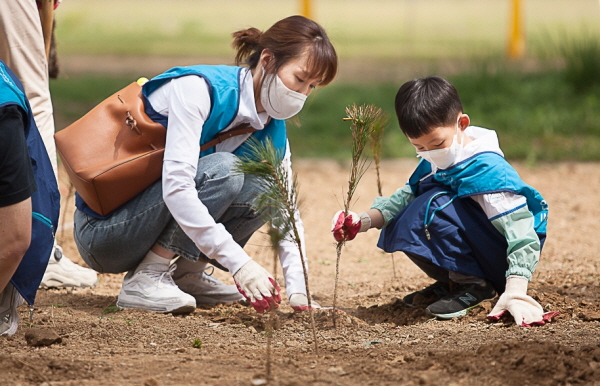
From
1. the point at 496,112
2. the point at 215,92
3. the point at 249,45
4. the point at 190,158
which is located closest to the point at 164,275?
the point at 190,158

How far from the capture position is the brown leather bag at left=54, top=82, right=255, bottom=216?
8.90 ft

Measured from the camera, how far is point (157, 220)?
2.81 m

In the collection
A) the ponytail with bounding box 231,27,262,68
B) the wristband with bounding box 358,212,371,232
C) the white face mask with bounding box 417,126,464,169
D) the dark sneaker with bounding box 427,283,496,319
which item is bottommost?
the dark sneaker with bounding box 427,283,496,319

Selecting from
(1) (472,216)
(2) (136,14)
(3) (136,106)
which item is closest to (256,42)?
(3) (136,106)

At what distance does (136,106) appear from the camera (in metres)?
2.77

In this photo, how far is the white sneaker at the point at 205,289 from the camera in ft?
10.3

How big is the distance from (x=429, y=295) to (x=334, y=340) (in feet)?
2.15

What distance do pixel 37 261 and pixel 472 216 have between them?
4.96ft

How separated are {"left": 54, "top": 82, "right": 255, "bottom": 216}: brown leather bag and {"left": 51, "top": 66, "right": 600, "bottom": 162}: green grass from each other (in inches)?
112

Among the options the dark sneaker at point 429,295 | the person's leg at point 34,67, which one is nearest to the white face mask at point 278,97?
the dark sneaker at point 429,295

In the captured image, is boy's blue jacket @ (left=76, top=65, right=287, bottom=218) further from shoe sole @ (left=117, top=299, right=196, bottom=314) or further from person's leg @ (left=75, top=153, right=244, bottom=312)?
shoe sole @ (left=117, top=299, right=196, bottom=314)

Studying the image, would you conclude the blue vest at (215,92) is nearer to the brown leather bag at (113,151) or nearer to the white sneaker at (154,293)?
the brown leather bag at (113,151)

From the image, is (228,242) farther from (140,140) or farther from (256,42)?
(256,42)

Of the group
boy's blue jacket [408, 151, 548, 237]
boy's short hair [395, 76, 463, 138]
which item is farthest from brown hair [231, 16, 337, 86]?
boy's blue jacket [408, 151, 548, 237]
